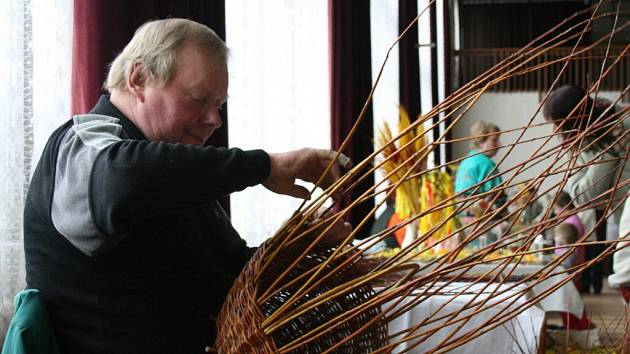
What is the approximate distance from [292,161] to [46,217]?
0.39m

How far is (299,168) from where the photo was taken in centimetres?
106

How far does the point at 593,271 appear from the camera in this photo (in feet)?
28.7

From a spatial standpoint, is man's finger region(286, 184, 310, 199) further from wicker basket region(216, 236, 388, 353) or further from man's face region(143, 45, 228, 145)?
man's face region(143, 45, 228, 145)

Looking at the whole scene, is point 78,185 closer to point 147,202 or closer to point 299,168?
point 147,202

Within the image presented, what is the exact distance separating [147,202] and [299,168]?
176 mm

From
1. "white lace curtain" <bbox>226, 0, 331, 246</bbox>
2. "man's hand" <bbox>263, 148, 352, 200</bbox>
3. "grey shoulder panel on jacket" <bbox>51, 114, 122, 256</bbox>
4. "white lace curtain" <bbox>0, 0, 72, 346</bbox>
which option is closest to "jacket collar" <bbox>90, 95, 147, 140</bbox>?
"grey shoulder panel on jacket" <bbox>51, 114, 122, 256</bbox>

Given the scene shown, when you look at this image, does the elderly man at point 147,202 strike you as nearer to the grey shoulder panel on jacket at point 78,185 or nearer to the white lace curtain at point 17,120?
the grey shoulder panel on jacket at point 78,185

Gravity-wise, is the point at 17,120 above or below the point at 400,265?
above

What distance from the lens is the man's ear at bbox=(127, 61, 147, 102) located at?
136 cm

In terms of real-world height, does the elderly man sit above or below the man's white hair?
below

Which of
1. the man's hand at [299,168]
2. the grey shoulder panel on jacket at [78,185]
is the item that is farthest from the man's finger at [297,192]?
the grey shoulder panel on jacket at [78,185]

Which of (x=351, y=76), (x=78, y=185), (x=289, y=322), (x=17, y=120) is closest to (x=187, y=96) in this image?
(x=78, y=185)

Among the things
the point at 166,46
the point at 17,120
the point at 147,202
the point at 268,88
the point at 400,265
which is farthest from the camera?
the point at 268,88

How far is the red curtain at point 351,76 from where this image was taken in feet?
17.6
